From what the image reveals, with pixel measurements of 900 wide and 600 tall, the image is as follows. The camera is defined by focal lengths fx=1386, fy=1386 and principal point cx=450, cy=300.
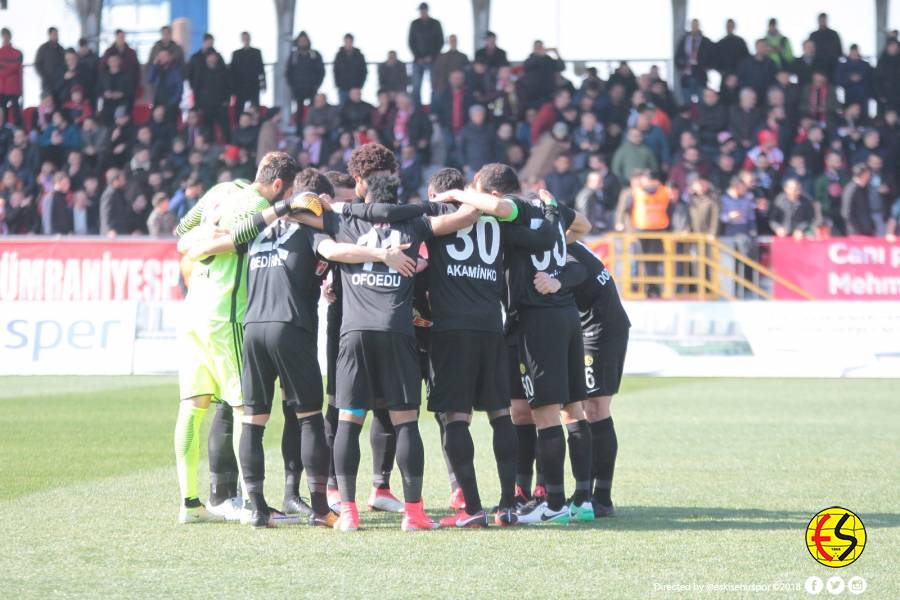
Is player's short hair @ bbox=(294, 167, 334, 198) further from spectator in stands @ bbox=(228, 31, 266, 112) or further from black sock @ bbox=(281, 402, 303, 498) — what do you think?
spectator in stands @ bbox=(228, 31, 266, 112)

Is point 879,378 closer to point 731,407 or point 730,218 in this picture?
point 730,218

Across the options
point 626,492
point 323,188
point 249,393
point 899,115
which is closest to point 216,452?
point 249,393

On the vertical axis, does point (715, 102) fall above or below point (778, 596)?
above

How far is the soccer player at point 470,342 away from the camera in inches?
313

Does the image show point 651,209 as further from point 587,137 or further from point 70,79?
point 70,79

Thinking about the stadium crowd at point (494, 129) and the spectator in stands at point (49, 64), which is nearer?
the stadium crowd at point (494, 129)

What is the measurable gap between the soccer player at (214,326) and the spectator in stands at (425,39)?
18.4m

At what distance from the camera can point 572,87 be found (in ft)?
85.5

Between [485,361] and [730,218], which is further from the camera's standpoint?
[730,218]

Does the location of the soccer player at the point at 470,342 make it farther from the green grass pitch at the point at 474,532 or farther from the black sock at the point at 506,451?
the green grass pitch at the point at 474,532

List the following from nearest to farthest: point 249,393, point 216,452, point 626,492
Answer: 1. point 249,393
2. point 216,452
3. point 626,492

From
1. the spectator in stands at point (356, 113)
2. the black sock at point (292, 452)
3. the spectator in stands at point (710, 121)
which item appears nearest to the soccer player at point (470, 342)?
the black sock at point (292, 452)

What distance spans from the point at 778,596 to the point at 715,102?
19.9 m

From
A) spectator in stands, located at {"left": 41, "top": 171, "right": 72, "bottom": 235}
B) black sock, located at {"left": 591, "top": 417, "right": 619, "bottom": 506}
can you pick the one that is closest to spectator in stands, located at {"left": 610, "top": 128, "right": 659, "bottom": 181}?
spectator in stands, located at {"left": 41, "top": 171, "right": 72, "bottom": 235}
